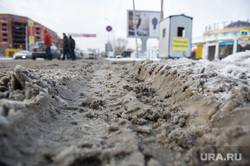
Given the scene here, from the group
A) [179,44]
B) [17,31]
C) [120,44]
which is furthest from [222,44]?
[17,31]

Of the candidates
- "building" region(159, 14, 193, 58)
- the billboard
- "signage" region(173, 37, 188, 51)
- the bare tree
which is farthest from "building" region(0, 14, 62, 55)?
"signage" region(173, 37, 188, 51)

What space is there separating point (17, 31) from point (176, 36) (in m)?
66.9

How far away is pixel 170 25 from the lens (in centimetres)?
841

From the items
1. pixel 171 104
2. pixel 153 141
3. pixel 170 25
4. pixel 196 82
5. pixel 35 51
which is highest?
pixel 170 25

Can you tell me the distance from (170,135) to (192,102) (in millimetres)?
681

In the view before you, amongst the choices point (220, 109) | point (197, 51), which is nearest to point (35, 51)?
point (220, 109)

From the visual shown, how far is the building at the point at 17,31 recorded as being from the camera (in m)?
54.1

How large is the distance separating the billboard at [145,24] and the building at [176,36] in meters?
17.6

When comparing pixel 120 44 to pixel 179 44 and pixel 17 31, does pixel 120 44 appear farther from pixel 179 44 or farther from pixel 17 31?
pixel 179 44

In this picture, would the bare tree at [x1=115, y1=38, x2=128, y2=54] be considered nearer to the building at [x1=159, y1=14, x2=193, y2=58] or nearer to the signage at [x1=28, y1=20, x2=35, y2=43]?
the signage at [x1=28, y1=20, x2=35, y2=43]

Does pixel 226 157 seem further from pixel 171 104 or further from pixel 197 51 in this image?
pixel 197 51

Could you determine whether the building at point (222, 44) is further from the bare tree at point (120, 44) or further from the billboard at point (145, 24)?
the bare tree at point (120, 44)

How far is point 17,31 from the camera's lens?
58438mm

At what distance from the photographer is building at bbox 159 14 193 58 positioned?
8.48 meters
